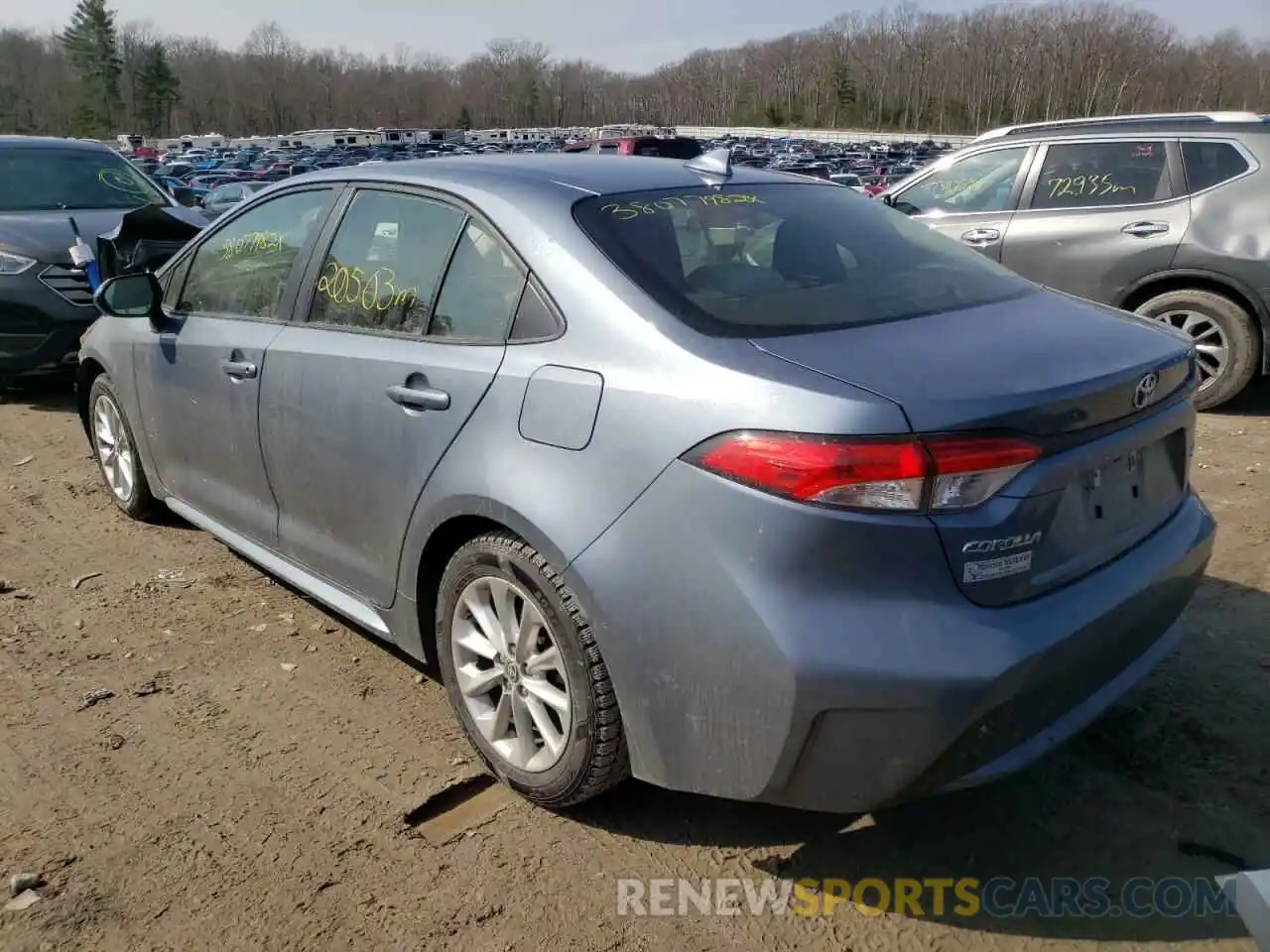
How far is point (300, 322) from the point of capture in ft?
11.2

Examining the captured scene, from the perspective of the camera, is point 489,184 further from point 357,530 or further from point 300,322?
point 357,530

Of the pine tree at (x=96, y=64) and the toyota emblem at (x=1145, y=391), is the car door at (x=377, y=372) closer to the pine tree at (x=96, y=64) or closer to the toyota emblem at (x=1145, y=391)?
the toyota emblem at (x=1145, y=391)

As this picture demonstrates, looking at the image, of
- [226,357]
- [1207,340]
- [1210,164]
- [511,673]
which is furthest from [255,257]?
[1210,164]

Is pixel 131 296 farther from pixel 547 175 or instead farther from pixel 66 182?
pixel 66 182

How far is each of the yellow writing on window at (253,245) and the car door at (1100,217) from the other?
17.0 feet

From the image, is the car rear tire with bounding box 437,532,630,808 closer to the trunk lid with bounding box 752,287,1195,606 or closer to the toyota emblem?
the trunk lid with bounding box 752,287,1195,606

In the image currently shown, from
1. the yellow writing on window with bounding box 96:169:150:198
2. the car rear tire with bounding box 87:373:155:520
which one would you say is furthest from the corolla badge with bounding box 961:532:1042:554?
the yellow writing on window with bounding box 96:169:150:198

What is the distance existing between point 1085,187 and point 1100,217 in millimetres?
275

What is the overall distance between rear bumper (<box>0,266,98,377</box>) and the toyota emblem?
665 cm

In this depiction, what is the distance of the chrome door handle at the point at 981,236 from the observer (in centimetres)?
721

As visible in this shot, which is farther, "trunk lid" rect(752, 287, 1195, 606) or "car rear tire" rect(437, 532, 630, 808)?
"car rear tire" rect(437, 532, 630, 808)

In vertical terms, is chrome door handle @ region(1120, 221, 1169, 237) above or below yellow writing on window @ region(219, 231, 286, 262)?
below

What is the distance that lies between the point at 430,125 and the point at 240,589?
140725 millimetres

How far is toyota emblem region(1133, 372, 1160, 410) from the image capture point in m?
2.40
